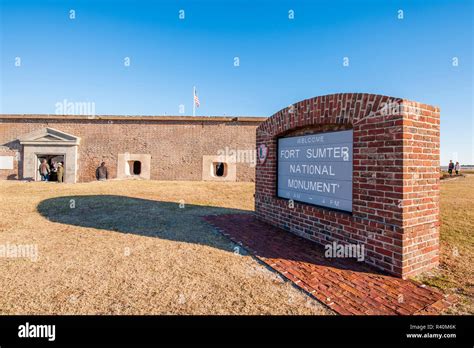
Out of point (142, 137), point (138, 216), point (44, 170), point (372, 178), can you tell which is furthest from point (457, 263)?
point (44, 170)

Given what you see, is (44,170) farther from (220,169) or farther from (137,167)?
(220,169)

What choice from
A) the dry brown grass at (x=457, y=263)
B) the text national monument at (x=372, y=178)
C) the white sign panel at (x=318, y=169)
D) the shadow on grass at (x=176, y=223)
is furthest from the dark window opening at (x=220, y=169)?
the dry brown grass at (x=457, y=263)

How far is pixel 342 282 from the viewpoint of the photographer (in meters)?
3.28

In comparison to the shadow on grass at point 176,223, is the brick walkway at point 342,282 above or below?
below

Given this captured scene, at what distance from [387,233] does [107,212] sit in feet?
→ 23.5

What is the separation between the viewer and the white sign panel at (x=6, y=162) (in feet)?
55.6

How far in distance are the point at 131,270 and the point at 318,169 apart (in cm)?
372

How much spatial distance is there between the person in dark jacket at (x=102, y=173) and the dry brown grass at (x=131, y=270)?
956 cm

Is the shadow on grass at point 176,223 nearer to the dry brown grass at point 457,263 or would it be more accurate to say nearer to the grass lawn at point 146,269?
the grass lawn at point 146,269

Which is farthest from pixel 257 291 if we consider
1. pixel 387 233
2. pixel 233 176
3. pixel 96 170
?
pixel 96 170

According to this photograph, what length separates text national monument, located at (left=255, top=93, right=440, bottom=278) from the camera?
354 centimetres

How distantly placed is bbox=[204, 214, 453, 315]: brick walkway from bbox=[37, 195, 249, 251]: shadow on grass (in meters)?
0.93

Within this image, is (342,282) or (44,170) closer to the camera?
(342,282)

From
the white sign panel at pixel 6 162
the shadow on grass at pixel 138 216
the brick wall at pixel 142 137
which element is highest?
the brick wall at pixel 142 137
